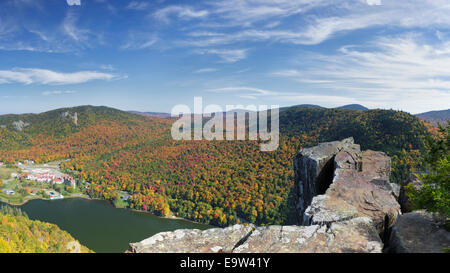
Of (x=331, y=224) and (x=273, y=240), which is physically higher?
(x=331, y=224)

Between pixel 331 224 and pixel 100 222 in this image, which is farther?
pixel 100 222

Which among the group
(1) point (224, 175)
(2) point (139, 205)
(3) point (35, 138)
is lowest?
(2) point (139, 205)

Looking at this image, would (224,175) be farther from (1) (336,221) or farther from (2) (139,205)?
(1) (336,221)

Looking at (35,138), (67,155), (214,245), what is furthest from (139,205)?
(35,138)

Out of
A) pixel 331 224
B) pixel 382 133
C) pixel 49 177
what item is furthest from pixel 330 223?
pixel 49 177

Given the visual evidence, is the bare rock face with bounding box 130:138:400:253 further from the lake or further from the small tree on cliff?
the lake

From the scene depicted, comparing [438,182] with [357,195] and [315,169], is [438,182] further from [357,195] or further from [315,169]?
[315,169]
